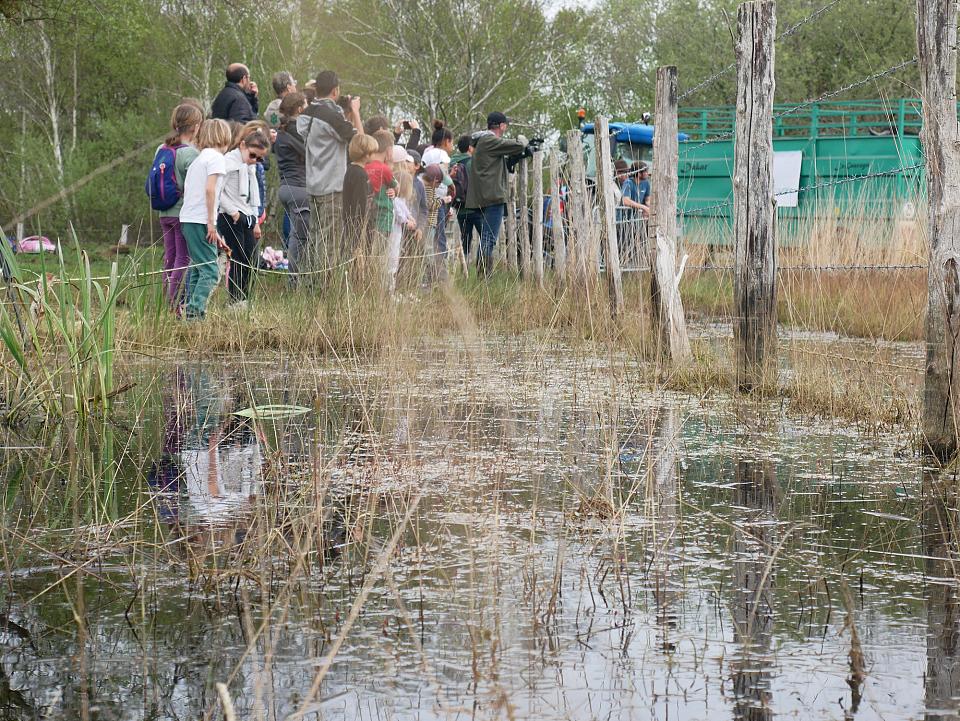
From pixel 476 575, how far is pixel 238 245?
274 inches

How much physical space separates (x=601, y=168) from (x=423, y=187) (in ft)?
9.77

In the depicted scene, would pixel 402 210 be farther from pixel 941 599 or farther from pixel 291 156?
pixel 941 599

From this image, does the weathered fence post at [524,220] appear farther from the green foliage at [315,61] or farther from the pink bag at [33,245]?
the green foliage at [315,61]

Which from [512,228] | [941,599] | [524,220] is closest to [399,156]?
[524,220]

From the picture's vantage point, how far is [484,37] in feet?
89.7

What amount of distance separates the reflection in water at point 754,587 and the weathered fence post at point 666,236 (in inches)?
101

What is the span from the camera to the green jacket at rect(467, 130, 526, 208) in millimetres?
12727

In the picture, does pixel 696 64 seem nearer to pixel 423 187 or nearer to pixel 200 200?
pixel 423 187

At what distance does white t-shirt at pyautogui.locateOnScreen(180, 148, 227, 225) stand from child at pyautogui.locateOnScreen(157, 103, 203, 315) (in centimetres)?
13

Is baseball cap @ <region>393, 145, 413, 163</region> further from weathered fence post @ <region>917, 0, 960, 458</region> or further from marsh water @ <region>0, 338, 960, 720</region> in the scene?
weathered fence post @ <region>917, 0, 960, 458</region>

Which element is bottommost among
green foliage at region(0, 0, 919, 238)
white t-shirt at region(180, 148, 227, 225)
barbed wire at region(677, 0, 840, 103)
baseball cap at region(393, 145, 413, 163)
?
white t-shirt at region(180, 148, 227, 225)

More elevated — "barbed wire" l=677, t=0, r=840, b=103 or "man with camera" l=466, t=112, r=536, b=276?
"barbed wire" l=677, t=0, r=840, b=103

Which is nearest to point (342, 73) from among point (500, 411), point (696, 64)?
point (696, 64)

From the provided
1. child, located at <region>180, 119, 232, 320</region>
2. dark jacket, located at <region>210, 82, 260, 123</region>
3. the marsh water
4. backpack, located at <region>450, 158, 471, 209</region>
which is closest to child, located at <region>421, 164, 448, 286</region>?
backpack, located at <region>450, 158, 471, 209</region>
